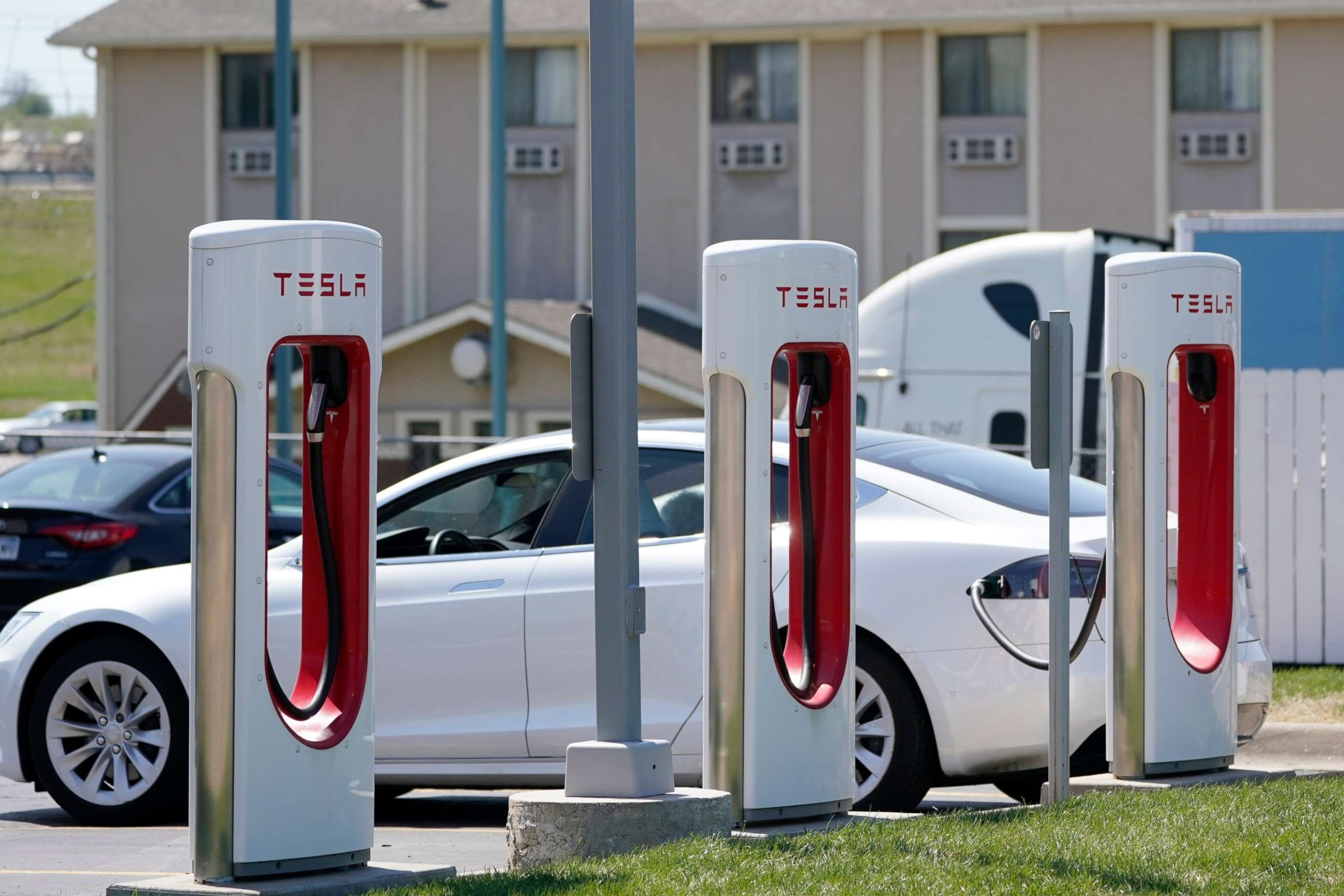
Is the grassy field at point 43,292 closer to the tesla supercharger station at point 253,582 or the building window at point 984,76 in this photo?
the building window at point 984,76

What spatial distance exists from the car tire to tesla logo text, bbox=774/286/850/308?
8.59 feet

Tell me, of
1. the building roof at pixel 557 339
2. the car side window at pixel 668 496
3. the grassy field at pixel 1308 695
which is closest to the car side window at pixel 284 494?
the car side window at pixel 668 496

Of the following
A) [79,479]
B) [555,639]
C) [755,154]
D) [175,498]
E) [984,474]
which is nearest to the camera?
[555,639]

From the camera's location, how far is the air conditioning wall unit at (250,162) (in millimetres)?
33281

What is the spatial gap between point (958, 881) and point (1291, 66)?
26799 mm

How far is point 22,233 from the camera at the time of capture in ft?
367

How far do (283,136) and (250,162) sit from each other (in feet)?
37.3

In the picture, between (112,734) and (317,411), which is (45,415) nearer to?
(112,734)

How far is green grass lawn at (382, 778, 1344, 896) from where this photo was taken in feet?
17.8

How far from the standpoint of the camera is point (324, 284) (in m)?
5.62

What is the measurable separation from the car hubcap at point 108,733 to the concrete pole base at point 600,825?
8.17 ft

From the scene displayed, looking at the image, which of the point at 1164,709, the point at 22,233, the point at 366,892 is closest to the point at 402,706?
the point at 366,892

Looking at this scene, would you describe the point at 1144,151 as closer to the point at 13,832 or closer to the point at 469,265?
the point at 469,265

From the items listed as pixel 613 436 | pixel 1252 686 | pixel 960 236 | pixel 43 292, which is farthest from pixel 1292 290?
pixel 43 292
